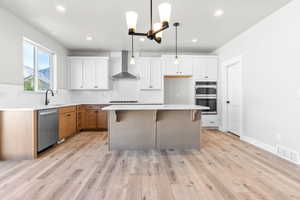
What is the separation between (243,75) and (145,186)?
11.7 feet

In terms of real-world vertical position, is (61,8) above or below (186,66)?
above

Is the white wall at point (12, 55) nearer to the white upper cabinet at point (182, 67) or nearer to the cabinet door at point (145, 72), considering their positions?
the cabinet door at point (145, 72)

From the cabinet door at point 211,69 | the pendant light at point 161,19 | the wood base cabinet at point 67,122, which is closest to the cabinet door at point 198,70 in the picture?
the cabinet door at point 211,69

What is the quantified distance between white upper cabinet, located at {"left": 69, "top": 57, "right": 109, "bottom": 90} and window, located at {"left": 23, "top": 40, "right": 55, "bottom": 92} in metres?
0.70

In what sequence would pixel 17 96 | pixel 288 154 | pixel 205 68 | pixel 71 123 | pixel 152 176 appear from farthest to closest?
pixel 205 68 → pixel 71 123 → pixel 17 96 → pixel 288 154 → pixel 152 176

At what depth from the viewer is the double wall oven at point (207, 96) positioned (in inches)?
208

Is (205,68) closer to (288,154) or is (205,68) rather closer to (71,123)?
(288,154)

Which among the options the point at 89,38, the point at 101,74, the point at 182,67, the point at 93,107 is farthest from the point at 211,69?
the point at 93,107

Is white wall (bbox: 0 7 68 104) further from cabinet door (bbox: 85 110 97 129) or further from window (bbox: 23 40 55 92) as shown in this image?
cabinet door (bbox: 85 110 97 129)

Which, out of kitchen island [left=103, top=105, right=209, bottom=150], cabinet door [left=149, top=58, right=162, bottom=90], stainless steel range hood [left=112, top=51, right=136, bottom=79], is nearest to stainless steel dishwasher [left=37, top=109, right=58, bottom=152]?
kitchen island [left=103, top=105, right=209, bottom=150]

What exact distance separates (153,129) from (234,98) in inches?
105

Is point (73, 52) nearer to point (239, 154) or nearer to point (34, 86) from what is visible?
point (34, 86)

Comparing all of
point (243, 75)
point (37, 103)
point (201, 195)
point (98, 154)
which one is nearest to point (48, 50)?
point (37, 103)

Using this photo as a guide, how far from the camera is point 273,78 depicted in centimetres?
312
